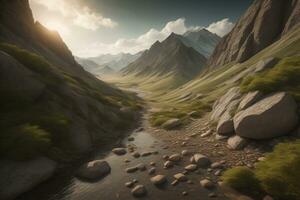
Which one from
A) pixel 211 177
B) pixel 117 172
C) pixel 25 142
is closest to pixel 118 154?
pixel 117 172

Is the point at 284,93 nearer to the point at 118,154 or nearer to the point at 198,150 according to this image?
the point at 198,150

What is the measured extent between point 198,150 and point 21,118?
54.2 feet

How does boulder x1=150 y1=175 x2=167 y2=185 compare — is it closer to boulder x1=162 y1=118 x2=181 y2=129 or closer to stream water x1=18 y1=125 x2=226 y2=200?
stream water x1=18 y1=125 x2=226 y2=200

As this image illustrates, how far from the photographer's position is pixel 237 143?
19609mm

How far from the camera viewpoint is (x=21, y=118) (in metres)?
19.7

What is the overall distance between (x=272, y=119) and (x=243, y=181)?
7362mm

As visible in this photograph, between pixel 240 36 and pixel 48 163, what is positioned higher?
pixel 240 36

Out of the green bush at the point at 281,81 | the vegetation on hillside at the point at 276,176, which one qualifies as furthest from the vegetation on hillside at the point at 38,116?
the green bush at the point at 281,81

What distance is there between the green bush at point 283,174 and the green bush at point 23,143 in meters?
15.7

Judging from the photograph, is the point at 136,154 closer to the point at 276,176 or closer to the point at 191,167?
the point at 191,167

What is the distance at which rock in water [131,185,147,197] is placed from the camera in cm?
1419

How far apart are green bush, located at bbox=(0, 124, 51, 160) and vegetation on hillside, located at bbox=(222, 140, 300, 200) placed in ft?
45.3

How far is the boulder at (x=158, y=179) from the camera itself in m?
15.5

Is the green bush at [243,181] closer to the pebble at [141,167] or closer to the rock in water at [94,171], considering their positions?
the pebble at [141,167]
